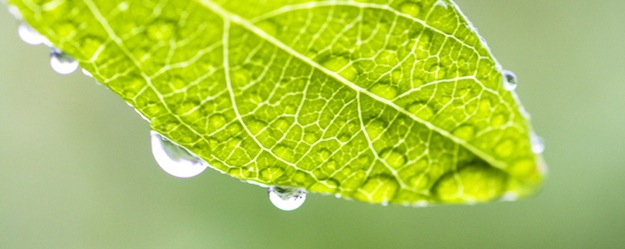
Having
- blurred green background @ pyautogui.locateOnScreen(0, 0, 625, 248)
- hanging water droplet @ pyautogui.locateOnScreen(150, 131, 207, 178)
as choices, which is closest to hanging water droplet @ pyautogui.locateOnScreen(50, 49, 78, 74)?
hanging water droplet @ pyautogui.locateOnScreen(150, 131, 207, 178)

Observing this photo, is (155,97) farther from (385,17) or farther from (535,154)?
(535,154)

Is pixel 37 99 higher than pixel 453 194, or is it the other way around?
pixel 37 99

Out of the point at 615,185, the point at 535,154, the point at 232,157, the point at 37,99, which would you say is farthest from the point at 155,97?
the point at 615,185

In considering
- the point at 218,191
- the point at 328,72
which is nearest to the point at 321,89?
the point at 328,72

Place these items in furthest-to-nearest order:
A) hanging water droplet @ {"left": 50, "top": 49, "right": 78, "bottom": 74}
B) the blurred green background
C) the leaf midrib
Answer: the blurred green background
hanging water droplet @ {"left": 50, "top": 49, "right": 78, "bottom": 74}
the leaf midrib

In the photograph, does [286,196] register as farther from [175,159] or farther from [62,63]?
[62,63]

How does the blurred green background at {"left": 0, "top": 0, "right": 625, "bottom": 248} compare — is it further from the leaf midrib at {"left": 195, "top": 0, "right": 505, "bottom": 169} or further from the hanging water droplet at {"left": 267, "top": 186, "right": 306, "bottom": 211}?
the leaf midrib at {"left": 195, "top": 0, "right": 505, "bottom": 169}

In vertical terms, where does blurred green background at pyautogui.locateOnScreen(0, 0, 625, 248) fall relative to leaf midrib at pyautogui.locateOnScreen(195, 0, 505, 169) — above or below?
above
